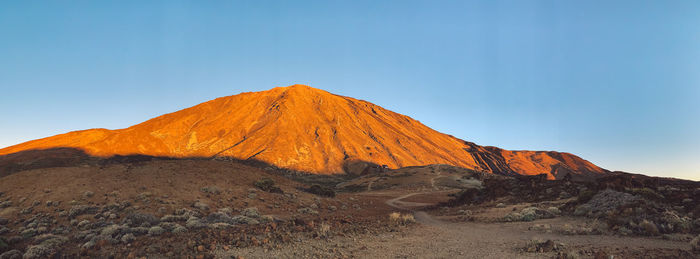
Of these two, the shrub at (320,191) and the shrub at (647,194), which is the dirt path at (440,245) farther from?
the shrub at (320,191)

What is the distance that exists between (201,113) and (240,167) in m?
128

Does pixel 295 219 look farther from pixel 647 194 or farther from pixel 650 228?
pixel 647 194

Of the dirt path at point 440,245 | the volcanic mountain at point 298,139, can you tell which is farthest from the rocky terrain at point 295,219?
the volcanic mountain at point 298,139

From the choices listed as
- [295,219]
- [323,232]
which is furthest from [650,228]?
[295,219]

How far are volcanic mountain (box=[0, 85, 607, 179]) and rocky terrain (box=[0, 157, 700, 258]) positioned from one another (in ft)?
257

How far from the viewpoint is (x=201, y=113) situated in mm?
142000

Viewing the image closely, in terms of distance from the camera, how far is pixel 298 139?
117 metres

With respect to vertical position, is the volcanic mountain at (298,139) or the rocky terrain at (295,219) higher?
the volcanic mountain at (298,139)

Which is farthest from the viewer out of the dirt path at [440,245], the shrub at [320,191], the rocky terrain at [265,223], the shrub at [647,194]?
the shrub at [320,191]

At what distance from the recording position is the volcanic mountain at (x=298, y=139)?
10750 cm

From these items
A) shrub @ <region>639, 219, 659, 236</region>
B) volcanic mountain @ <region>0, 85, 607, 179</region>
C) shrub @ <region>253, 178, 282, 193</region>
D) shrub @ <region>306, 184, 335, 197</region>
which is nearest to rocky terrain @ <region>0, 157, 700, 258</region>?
shrub @ <region>639, 219, 659, 236</region>

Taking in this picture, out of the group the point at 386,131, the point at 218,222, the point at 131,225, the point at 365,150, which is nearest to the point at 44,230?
the point at 131,225

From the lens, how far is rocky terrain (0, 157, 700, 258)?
9.95m

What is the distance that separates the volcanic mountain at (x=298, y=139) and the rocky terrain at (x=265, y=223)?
78259 mm
